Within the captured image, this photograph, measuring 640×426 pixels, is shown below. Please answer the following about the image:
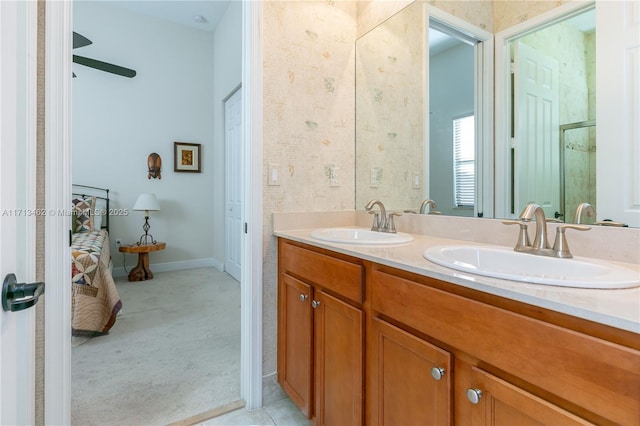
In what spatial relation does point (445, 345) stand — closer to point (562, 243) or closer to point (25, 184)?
point (562, 243)

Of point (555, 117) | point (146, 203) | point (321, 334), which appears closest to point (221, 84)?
point (146, 203)

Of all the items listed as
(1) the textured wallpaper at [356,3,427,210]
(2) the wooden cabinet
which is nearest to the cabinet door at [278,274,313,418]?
(2) the wooden cabinet

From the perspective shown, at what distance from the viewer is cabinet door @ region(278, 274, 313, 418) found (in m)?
1.42

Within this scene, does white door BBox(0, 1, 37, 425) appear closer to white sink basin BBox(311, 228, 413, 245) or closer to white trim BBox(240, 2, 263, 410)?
white trim BBox(240, 2, 263, 410)

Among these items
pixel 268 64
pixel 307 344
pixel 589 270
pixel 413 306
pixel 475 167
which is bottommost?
pixel 307 344

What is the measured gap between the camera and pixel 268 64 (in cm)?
166

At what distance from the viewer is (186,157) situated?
4.42 metres

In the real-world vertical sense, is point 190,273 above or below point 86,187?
below

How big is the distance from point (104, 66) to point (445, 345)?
13.9 ft

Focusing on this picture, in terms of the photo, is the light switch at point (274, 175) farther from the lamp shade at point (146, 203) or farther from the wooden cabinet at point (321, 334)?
the lamp shade at point (146, 203)

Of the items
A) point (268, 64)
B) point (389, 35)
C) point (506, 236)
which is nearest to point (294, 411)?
point (506, 236)

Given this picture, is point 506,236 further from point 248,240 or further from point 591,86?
point 248,240

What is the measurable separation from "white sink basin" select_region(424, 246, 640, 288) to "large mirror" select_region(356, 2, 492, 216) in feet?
1.11

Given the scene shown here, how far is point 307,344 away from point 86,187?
377 centimetres
